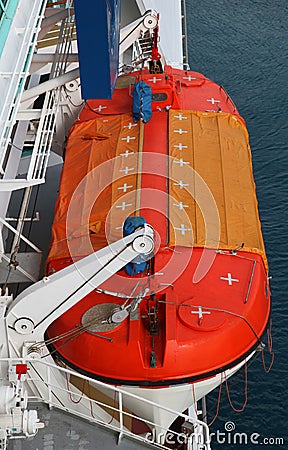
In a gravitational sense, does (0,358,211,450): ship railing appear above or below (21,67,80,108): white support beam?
below

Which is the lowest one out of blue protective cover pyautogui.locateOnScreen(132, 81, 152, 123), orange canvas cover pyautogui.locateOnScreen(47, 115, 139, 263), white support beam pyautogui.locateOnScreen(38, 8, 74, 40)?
orange canvas cover pyautogui.locateOnScreen(47, 115, 139, 263)

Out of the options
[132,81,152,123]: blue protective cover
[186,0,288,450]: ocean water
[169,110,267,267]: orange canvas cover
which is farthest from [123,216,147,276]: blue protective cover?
[186,0,288,450]: ocean water

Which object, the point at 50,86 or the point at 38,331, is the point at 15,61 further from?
the point at 38,331

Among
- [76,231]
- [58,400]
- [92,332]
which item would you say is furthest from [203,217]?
[58,400]

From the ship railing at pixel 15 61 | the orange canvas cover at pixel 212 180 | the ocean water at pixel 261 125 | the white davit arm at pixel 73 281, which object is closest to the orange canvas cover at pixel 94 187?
the orange canvas cover at pixel 212 180

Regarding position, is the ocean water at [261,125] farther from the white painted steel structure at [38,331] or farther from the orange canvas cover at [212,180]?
the orange canvas cover at [212,180]

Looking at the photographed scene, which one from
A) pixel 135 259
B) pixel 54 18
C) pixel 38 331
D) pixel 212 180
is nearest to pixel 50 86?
pixel 54 18

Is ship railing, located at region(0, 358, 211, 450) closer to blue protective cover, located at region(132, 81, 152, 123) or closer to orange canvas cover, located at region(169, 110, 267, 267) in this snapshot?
orange canvas cover, located at region(169, 110, 267, 267)
